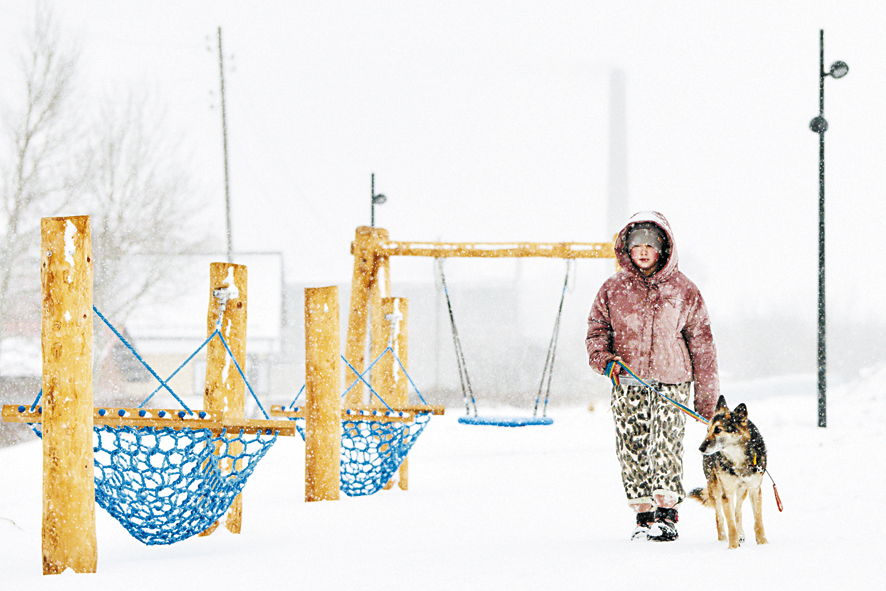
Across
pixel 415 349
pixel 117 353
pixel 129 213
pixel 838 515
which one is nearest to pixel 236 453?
pixel 838 515

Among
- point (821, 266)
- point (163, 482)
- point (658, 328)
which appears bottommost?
point (163, 482)

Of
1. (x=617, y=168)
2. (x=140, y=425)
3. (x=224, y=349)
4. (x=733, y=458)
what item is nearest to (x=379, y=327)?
(x=224, y=349)

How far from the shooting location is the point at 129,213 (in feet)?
46.7

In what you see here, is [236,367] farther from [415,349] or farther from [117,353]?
[415,349]

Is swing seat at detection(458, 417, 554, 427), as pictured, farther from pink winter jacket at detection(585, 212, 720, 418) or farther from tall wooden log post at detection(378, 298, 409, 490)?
pink winter jacket at detection(585, 212, 720, 418)

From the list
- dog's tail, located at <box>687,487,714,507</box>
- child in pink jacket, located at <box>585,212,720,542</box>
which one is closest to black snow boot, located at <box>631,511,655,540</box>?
child in pink jacket, located at <box>585,212,720,542</box>

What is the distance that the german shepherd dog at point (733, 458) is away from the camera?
9.70 feet

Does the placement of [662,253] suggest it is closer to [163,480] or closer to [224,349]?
[224,349]

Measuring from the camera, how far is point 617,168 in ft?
104

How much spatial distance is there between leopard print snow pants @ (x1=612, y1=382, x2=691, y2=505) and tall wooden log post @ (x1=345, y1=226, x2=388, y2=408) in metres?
3.33

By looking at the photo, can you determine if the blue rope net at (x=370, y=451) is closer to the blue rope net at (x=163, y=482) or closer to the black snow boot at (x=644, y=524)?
the blue rope net at (x=163, y=482)

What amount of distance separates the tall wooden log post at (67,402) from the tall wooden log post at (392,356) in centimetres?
347

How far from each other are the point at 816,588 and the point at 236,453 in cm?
281

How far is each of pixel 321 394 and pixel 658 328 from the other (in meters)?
1.91
